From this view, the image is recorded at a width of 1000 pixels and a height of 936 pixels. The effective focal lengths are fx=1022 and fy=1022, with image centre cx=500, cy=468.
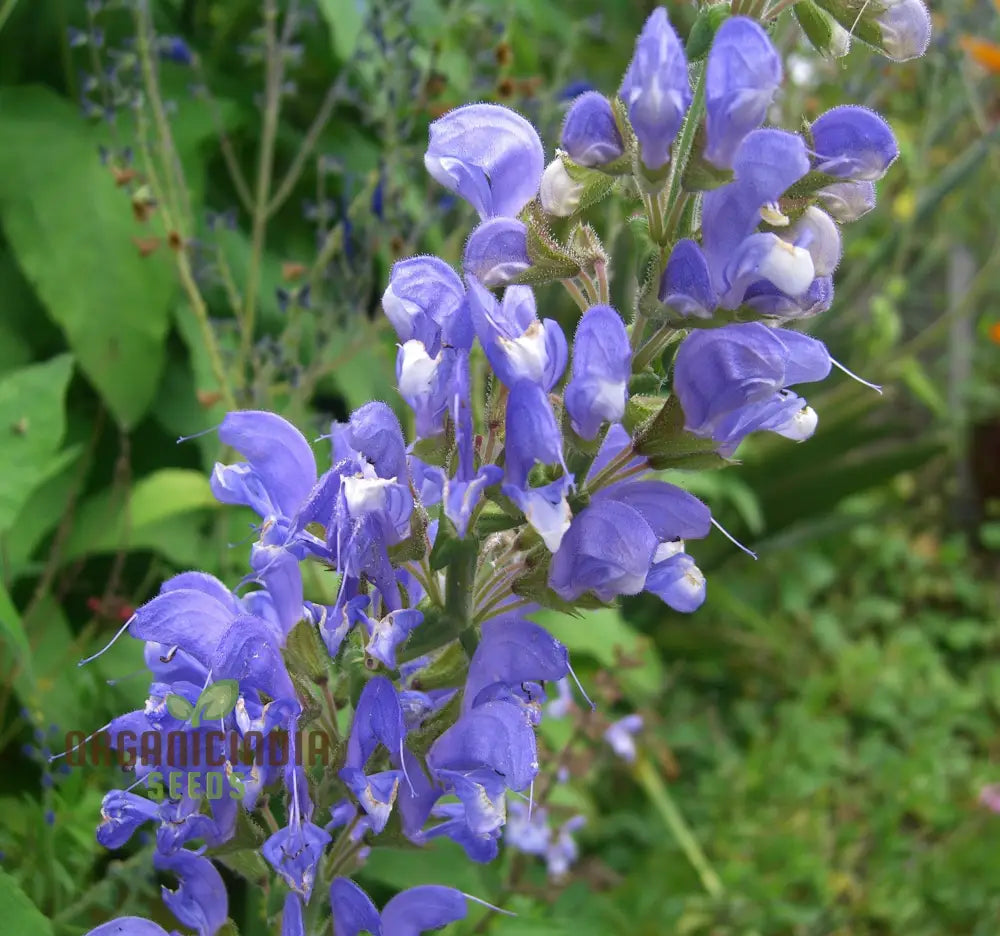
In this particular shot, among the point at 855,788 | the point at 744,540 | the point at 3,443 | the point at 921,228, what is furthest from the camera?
the point at 921,228

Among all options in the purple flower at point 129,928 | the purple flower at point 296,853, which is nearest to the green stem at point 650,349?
the purple flower at point 296,853

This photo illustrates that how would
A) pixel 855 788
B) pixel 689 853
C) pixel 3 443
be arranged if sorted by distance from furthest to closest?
1. pixel 855 788
2. pixel 689 853
3. pixel 3 443

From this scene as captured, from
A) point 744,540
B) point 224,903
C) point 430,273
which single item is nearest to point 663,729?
point 744,540

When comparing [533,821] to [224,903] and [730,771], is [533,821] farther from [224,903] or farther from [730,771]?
[730,771]

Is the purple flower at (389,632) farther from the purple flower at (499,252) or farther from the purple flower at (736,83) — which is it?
the purple flower at (736,83)

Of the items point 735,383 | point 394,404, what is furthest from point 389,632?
point 394,404

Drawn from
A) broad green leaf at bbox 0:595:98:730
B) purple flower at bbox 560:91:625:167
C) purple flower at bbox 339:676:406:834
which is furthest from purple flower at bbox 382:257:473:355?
broad green leaf at bbox 0:595:98:730

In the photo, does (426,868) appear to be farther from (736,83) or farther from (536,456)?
(736,83)
